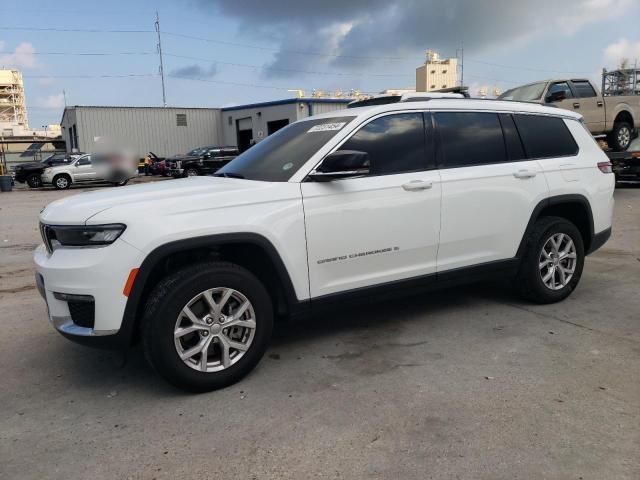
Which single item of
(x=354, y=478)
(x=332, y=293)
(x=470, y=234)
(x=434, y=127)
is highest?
(x=434, y=127)

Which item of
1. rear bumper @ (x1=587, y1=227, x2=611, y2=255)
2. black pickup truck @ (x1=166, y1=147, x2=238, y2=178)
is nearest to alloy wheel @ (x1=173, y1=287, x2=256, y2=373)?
rear bumper @ (x1=587, y1=227, x2=611, y2=255)

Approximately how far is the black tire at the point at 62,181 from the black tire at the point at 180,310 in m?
23.6

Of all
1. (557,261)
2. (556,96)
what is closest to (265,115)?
(556,96)

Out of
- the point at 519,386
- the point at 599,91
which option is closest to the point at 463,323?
the point at 519,386

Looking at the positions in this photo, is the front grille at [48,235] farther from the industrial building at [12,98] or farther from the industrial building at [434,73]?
the industrial building at [12,98]

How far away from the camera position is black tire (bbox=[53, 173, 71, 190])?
2395 centimetres

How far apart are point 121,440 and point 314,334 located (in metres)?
1.84

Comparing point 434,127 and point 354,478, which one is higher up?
point 434,127

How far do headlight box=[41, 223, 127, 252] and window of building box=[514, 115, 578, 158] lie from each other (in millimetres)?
3516

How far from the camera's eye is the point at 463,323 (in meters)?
4.49

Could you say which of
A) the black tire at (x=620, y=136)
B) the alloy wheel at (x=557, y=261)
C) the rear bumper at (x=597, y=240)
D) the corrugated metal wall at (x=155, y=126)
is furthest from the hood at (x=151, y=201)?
the corrugated metal wall at (x=155, y=126)

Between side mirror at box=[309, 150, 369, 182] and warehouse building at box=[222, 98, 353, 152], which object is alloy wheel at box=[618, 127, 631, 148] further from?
warehouse building at box=[222, 98, 353, 152]

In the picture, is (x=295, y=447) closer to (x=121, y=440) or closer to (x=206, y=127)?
(x=121, y=440)

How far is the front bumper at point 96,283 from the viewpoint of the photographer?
3.02 meters
